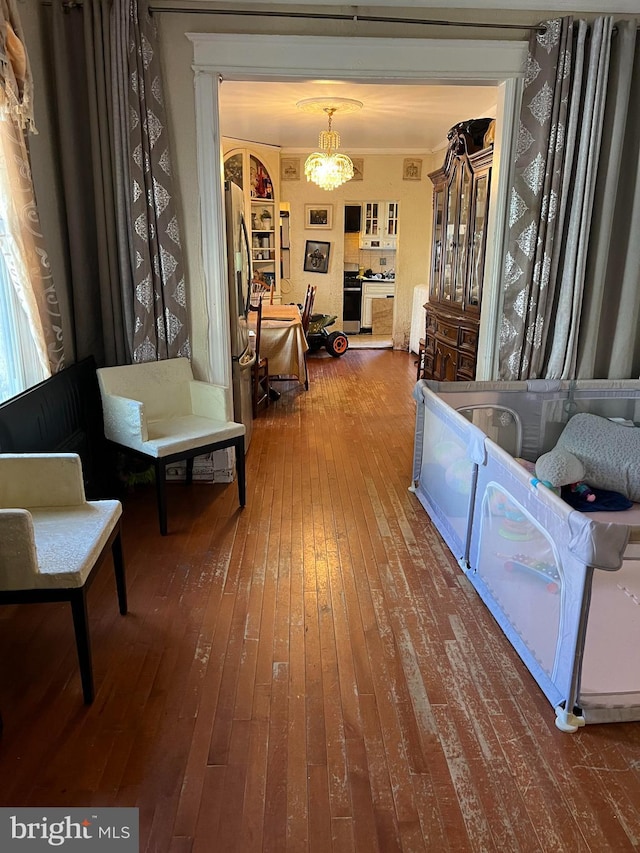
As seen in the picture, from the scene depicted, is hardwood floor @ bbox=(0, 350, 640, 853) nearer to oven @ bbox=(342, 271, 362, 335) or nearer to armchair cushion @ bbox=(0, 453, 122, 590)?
armchair cushion @ bbox=(0, 453, 122, 590)

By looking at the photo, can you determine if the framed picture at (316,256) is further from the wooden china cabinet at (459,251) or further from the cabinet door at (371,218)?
the wooden china cabinet at (459,251)

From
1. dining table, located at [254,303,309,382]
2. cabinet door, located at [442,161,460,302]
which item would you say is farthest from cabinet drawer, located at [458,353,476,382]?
dining table, located at [254,303,309,382]

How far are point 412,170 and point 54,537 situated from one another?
769 centimetres

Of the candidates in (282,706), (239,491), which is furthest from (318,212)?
(282,706)

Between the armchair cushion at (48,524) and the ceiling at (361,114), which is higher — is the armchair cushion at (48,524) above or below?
below

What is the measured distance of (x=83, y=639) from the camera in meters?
1.89

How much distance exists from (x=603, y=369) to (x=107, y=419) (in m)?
3.01

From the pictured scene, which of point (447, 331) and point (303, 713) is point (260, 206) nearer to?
point (447, 331)

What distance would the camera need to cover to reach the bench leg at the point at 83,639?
1847 mm

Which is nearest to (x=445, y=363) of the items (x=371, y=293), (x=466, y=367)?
(x=466, y=367)

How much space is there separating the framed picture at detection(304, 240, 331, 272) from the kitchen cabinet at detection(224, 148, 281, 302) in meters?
0.44

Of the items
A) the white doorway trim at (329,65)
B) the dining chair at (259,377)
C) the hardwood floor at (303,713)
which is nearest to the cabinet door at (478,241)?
the white doorway trim at (329,65)

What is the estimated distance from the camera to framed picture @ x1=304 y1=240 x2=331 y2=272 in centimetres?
877

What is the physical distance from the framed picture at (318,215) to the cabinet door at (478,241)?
471cm
